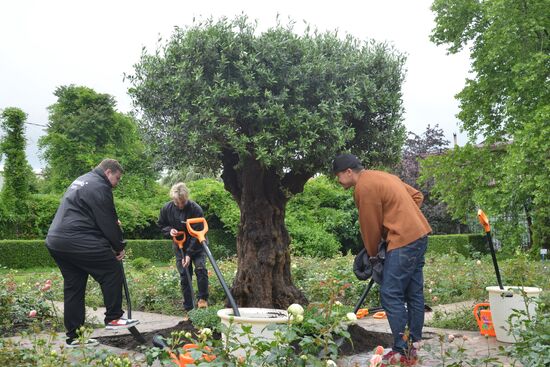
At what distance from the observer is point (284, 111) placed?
197 inches

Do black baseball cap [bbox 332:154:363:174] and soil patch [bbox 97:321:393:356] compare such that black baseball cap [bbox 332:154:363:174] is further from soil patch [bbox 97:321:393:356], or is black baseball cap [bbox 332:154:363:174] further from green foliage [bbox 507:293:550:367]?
green foliage [bbox 507:293:550:367]

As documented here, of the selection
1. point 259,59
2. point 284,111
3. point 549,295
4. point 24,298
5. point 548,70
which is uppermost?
point 548,70

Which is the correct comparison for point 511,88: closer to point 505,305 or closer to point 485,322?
point 485,322

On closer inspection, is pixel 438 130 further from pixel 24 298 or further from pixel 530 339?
pixel 530 339

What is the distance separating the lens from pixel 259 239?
616 cm

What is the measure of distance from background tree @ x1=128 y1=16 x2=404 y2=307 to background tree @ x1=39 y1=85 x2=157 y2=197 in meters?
26.7

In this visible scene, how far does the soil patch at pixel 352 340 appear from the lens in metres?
4.74

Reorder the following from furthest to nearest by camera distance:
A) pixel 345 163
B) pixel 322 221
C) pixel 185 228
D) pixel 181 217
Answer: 1. pixel 322 221
2. pixel 185 228
3. pixel 181 217
4. pixel 345 163

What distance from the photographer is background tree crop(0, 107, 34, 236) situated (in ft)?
66.0

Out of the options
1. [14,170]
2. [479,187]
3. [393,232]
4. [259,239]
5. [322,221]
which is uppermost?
[14,170]

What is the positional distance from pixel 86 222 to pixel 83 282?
0.52 metres

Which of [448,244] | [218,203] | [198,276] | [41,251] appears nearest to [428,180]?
[448,244]

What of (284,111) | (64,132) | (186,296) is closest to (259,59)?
(284,111)

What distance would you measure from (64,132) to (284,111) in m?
30.5
